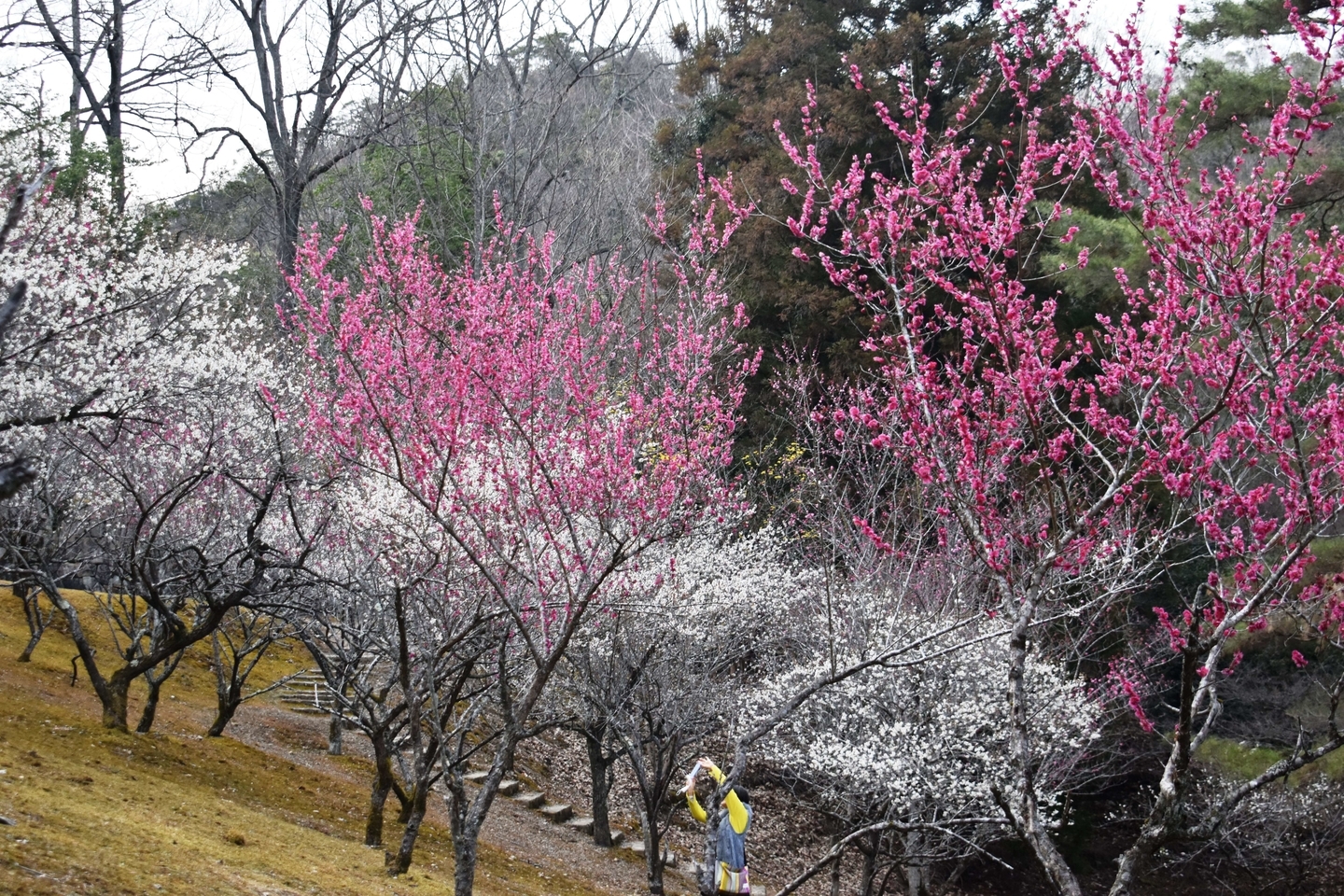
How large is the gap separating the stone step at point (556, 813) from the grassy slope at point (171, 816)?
2646mm

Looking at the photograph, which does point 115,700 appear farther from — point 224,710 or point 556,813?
point 556,813

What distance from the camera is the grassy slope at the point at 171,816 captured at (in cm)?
650

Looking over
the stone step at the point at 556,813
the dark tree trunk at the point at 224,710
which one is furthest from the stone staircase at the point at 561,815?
the dark tree trunk at the point at 224,710

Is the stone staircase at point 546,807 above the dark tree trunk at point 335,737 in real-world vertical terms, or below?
below

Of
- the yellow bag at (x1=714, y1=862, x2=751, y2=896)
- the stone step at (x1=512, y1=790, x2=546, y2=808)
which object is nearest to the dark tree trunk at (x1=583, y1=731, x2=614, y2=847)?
the stone step at (x1=512, y1=790, x2=546, y2=808)

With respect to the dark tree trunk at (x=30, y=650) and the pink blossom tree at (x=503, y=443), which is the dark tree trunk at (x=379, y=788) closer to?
the pink blossom tree at (x=503, y=443)

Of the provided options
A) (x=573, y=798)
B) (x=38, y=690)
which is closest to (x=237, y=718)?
(x=38, y=690)

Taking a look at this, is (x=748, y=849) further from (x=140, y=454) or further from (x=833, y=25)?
(x=833, y=25)

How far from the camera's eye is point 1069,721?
13953 mm

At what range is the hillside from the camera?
6.65 m

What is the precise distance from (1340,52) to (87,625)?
17869 millimetres

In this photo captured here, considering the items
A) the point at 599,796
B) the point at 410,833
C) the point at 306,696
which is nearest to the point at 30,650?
the point at 306,696

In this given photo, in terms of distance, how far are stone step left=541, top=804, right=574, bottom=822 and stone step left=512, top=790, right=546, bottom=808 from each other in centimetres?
12

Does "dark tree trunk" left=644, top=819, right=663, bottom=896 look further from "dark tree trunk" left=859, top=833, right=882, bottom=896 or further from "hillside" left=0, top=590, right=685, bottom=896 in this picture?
"dark tree trunk" left=859, top=833, right=882, bottom=896
